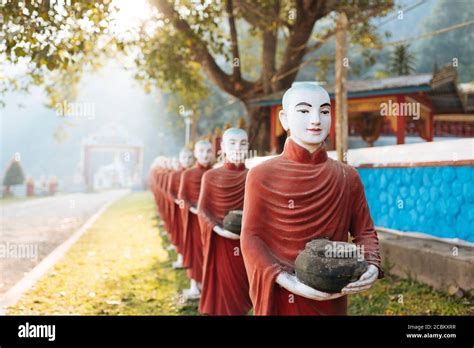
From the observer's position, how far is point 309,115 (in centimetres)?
248

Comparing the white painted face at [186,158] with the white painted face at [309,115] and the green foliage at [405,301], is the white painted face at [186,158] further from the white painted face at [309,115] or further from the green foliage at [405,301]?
the white painted face at [309,115]

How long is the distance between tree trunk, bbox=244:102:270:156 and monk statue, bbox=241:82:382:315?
30.8ft

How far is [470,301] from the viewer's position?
450 cm

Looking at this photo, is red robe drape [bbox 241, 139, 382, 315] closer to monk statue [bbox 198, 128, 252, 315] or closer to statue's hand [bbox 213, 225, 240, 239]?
statue's hand [bbox 213, 225, 240, 239]

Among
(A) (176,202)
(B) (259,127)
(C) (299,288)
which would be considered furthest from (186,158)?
(B) (259,127)

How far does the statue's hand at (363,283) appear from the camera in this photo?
2.24 metres

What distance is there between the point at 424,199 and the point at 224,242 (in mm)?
2717

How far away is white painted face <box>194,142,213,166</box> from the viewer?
5.48 m

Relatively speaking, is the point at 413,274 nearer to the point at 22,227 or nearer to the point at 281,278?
the point at 281,278

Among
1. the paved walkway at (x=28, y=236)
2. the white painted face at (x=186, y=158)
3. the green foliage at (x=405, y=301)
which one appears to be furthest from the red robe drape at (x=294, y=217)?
the white painted face at (x=186, y=158)

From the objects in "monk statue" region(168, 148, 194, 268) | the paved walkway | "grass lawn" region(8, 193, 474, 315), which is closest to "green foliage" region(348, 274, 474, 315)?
"grass lawn" region(8, 193, 474, 315)

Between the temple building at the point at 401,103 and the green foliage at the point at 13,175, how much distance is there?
18569 millimetres

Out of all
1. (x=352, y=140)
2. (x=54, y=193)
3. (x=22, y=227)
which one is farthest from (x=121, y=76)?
(x=22, y=227)
